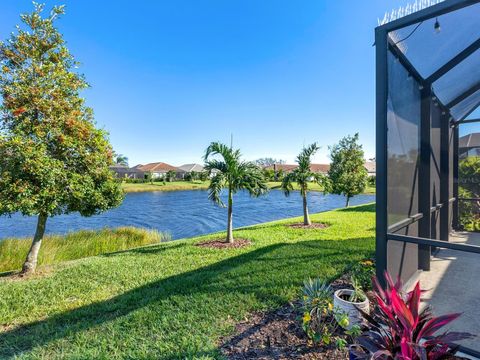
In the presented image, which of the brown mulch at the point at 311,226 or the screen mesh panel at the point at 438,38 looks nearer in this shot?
the screen mesh panel at the point at 438,38

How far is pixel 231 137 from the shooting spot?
766 centimetres

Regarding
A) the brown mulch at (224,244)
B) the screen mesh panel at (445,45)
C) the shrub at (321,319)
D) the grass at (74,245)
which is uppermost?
the screen mesh panel at (445,45)

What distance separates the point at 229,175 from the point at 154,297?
4589 mm

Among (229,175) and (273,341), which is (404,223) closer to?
(273,341)

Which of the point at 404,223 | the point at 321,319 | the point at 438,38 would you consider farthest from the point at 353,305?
the point at 438,38

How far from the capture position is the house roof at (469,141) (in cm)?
631

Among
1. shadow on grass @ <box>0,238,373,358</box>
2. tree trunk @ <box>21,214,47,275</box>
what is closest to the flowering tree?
tree trunk @ <box>21,214,47,275</box>

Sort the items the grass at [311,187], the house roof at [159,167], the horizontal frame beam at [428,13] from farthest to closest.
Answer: the house roof at [159,167] → the grass at [311,187] → the horizontal frame beam at [428,13]

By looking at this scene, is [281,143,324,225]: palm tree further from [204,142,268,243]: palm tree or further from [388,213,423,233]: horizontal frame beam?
[388,213,423,233]: horizontal frame beam

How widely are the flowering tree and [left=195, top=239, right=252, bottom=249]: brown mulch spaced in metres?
2.98

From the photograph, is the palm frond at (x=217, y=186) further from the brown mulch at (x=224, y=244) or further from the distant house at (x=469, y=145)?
the distant house at (x=469, y=145)

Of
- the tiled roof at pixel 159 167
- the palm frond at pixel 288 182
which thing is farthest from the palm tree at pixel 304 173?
the tiled roof at pixel 159 167

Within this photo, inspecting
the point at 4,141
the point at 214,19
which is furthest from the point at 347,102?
the point at 4,141

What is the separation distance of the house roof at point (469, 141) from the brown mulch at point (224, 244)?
6304 millimetres
